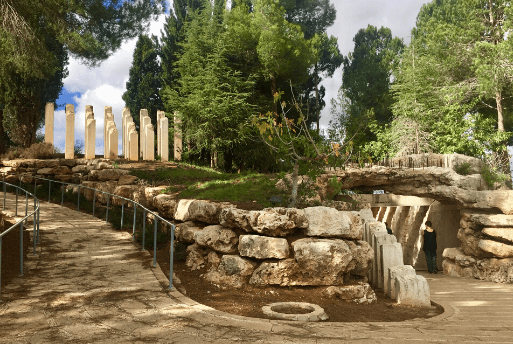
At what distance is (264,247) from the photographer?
6332 millimetres

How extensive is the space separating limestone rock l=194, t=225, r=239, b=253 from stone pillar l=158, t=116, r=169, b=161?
856 centimetres

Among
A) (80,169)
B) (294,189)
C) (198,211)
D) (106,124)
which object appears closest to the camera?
(198,211)

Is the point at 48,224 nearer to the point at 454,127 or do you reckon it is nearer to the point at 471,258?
the point at 471,258

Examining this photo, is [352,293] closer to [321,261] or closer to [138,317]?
[321,261]

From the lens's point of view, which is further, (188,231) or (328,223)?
(188,231)

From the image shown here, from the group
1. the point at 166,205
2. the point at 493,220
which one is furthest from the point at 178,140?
the point at 493,220

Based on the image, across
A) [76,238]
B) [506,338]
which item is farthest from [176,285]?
[506,338]

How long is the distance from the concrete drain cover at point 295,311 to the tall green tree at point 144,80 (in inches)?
811

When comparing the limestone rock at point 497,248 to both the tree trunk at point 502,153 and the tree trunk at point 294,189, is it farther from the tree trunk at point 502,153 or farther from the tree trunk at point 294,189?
the tree trunk at point 502,153

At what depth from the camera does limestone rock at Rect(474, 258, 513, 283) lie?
1055 centimetres

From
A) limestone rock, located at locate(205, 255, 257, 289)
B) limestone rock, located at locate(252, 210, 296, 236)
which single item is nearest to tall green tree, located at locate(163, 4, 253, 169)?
limestone rock, located at locate(252, 210, 296, 236)

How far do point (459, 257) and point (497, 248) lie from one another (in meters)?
1.22

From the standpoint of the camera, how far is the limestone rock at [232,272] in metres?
6.35

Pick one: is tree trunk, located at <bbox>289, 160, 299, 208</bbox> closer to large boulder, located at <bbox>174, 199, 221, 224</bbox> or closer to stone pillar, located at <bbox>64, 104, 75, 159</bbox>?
large boulder, located at <bbox>174, 199, 221, 224</bbox>
